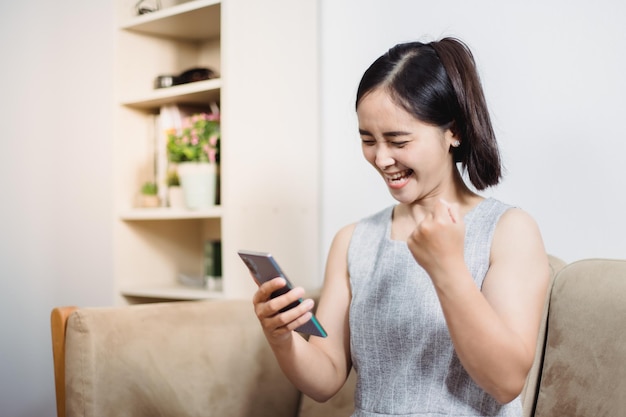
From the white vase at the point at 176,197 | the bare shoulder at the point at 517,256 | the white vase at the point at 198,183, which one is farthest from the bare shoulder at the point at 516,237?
the white vase at the point at 176,197

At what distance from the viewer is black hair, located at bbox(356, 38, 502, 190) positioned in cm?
108

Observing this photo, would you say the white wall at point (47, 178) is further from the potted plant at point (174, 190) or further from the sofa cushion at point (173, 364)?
the sofa cushion at point (173, 364)

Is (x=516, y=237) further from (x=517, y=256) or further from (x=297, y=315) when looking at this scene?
(x=297, y=315)

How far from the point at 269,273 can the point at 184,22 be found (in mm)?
1188

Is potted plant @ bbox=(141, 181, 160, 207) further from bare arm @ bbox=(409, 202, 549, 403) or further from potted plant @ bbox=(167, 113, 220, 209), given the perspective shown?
bare arm @ bbox=(409, 202, 549, 403)

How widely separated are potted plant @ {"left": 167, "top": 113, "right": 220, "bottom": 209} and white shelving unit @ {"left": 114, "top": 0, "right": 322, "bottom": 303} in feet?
0.18

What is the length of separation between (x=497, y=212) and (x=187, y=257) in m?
1.25

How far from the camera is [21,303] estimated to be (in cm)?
255

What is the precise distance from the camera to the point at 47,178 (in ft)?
8.42

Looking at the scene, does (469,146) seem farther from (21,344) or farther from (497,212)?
(21,344)

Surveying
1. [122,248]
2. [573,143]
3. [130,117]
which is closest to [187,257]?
[122,248]

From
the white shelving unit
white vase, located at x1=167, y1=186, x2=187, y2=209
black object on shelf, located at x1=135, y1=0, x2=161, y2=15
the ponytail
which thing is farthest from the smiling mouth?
black object on shelf, located at x1=135, y1=0, x2=161, y2=15

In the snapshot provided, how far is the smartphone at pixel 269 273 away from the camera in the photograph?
3.12ft

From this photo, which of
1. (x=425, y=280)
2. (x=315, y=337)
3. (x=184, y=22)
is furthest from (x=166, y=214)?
(x=425, y=280)
